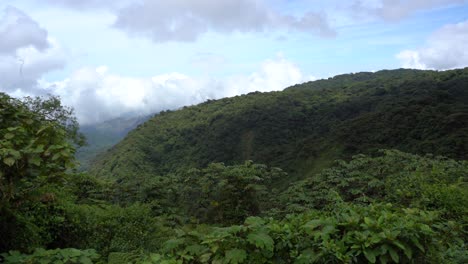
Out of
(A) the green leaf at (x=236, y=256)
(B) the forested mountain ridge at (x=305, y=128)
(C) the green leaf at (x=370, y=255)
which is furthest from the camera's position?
(B) the forested mountain ridge at (x=305, y=128)

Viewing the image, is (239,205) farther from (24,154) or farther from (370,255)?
(370,255)

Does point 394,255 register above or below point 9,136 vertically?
below

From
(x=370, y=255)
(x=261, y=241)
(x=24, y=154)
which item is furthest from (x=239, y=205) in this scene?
(x=370, y=255)

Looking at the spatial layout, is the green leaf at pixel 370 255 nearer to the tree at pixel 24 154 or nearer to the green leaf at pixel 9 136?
the tree at pixel 24 154

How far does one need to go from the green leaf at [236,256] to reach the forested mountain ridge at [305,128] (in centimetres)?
2484

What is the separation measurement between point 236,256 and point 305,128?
63085 millimetres

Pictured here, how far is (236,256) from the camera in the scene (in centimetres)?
255

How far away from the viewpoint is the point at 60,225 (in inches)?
235

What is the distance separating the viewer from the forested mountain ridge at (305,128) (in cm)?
3281

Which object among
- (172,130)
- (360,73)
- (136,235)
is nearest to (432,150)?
(136,235)

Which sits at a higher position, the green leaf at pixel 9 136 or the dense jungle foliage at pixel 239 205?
the green leaf at pixel 9 136

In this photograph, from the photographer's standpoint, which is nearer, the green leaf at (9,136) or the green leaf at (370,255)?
the green leaf at (370,255)

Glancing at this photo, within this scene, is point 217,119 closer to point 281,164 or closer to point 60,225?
point 281,164

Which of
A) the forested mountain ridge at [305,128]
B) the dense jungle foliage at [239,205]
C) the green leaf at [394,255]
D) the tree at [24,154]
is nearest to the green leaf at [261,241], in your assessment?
the dense jungle foliage at [239,205]
